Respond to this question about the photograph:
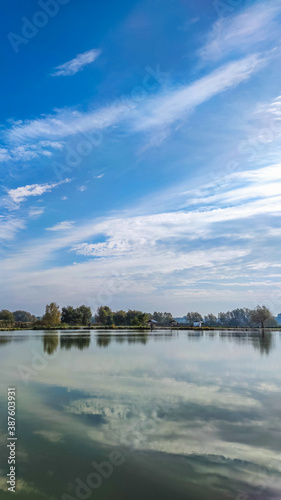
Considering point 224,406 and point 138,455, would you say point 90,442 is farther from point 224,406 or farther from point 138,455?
point 224,406

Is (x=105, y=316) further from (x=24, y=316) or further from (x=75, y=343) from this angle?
(x=75, y=343)

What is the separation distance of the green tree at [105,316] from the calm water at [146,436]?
400 feet

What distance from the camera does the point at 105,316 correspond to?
449ft

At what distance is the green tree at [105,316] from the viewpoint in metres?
136

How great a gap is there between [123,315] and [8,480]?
135608 millimetres

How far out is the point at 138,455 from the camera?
7.12m

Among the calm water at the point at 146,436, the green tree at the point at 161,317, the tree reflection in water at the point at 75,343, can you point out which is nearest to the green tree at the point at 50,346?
the tree reflection in water at the point at 75,343

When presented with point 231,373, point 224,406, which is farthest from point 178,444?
point 231,373

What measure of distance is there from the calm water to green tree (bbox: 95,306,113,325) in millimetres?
121989

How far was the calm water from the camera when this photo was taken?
5.92 metres

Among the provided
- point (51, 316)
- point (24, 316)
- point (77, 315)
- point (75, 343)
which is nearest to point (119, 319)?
point (77, 315)

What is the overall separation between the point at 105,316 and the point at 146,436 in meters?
131

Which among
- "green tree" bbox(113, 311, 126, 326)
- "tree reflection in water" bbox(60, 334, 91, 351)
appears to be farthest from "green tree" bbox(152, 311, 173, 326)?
"tree reflection in water" bbox(60, 334, 91, 351)

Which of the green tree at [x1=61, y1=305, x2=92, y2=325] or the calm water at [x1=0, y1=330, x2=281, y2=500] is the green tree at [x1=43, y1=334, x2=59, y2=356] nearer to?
the calm water at [x1=0, y1=330, x2=281, y2=500]
